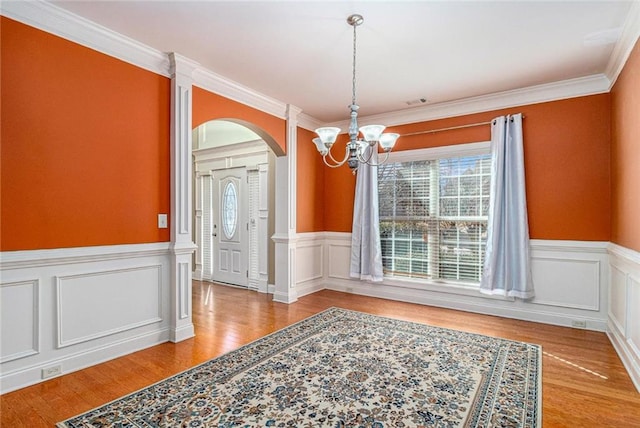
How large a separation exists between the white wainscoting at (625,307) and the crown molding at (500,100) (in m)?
1.84

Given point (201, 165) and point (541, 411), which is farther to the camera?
point (201, 165)

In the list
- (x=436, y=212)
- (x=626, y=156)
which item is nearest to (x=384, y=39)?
(x=626, y=156)

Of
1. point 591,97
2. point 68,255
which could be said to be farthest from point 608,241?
point 68,255

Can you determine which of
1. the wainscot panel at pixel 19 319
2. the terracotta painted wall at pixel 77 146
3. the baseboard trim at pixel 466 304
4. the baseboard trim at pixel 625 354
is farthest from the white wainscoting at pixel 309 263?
the baseboard trim at pixel 625 354

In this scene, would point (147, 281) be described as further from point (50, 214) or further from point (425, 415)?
point (425, 415)

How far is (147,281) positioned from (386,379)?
7.95 ft

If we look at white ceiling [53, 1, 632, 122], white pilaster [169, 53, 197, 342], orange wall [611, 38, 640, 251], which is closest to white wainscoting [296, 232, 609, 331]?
orange wall [611, 38, 640, 251]

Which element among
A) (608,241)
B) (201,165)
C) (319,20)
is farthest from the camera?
(201,165)

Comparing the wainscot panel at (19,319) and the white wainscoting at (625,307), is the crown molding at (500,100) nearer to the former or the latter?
the white wainscoting at (625,307)

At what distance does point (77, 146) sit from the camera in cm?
286

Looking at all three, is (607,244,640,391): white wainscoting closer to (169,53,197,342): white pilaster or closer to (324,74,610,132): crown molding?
(324,74,610,132): crown molding

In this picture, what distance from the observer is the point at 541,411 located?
2275 millimetres

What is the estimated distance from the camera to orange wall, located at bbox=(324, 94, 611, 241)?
389cm

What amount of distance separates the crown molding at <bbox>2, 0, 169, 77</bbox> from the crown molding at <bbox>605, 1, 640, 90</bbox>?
404 centimetres
